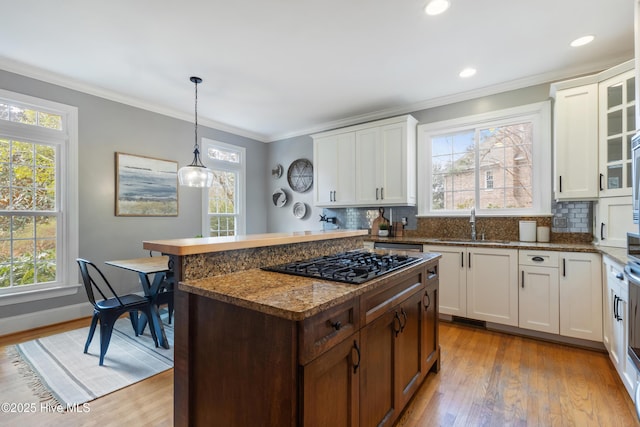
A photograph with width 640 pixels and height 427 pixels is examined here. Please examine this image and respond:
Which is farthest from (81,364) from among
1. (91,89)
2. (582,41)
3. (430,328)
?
(582,41)

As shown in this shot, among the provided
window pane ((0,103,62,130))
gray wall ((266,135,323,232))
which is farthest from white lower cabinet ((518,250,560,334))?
window pane ((0,103,62,130))

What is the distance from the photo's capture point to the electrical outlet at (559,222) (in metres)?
3.11

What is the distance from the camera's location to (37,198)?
3213 mm

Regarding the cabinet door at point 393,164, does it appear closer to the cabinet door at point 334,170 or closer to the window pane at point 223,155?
the cabinet door at point 334,170

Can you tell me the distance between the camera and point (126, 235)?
12.5ft

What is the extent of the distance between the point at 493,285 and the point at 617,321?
3.15 ft

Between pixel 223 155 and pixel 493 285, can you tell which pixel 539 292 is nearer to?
pixel 493 285

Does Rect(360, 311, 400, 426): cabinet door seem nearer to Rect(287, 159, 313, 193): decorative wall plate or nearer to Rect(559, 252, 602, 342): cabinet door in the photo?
Rect(559, 252, 602, 342): cabinet door

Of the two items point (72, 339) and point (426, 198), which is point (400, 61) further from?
point (72, 339)

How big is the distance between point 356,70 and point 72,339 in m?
3.95

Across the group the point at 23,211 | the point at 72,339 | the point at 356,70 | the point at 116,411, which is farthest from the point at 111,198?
the point at 356,70

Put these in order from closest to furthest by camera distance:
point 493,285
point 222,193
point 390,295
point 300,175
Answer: point 390,295, point 493,285, point 222,193, point 300,175

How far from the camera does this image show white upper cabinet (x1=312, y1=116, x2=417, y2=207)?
3.88 meters

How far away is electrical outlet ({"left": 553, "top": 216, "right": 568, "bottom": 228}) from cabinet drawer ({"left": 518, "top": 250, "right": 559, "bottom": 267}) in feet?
2.09
